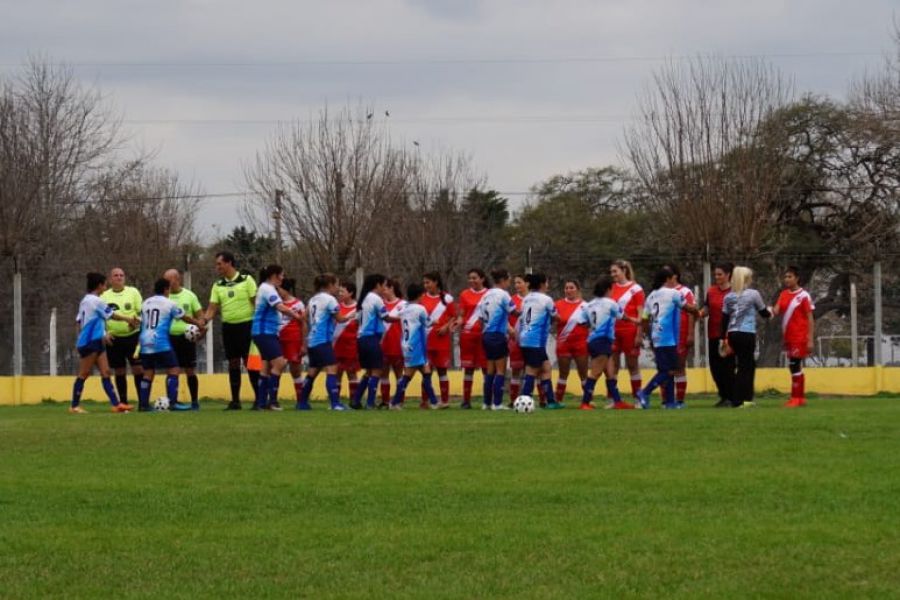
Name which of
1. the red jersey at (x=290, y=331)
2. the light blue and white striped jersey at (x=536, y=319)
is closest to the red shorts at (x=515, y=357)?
the light blue and white striped jersey at (x=536, y=319)

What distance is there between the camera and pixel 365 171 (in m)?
45.2

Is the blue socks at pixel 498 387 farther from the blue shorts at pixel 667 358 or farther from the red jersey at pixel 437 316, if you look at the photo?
the blue shorts at pixel 667 358

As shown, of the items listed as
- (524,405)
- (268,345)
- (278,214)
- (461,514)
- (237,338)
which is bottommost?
(461,514)

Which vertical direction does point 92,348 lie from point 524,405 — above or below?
above

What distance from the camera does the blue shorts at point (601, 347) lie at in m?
21.8

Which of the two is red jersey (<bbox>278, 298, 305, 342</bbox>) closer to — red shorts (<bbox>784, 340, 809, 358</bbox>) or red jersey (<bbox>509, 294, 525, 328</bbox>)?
red jersey (<bbox>509, 294, 525, 328</bbox>)

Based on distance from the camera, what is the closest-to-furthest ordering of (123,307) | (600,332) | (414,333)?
1. (600,332)
2. (123,307)
3. (414,333)

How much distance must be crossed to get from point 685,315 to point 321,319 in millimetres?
5014

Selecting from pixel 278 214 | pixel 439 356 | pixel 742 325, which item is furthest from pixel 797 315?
pixel 278 214

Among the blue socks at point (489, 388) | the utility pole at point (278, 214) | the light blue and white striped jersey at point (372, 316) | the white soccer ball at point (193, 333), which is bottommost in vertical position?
the blue socks at point (489, 388)

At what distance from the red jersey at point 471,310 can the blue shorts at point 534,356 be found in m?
1.51

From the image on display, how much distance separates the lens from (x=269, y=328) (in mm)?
21984

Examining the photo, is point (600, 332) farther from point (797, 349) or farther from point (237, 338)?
point (237, 338)

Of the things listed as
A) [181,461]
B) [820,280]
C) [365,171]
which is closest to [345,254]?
[365,171]
